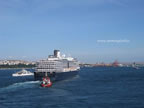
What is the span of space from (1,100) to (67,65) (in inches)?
2221

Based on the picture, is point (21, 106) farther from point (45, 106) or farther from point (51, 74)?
point (51, 74)

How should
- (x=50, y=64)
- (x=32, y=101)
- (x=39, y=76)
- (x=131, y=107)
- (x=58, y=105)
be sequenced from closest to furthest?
(x=131, y=107)
(x=58, y=105)
(x=32, y=101)
(x=39, y=76)
(x=50, y=64)

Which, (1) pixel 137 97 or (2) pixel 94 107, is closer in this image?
(2) pixel 94 107

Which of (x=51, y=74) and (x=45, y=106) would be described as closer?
(x=45, y=106)

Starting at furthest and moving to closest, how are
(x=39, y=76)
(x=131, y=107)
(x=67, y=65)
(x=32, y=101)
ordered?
(x=67, y=65) < (x=39, y=76) < (x=32, y=101) < (x=131, y=107)

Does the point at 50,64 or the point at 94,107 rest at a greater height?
the point at 50,64

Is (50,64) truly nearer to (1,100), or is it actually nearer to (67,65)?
(67,65)

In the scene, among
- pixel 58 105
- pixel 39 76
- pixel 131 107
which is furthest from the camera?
pixel 39 76

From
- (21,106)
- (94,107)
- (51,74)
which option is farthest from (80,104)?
(51,74)

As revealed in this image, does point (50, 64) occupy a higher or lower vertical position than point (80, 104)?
higher

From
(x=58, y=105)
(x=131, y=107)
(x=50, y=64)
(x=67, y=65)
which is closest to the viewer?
(x=131, y=107)

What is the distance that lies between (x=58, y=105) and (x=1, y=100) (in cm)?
839

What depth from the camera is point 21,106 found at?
31.8 meters

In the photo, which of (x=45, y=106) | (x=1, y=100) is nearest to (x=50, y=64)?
(x=1, y=100)
